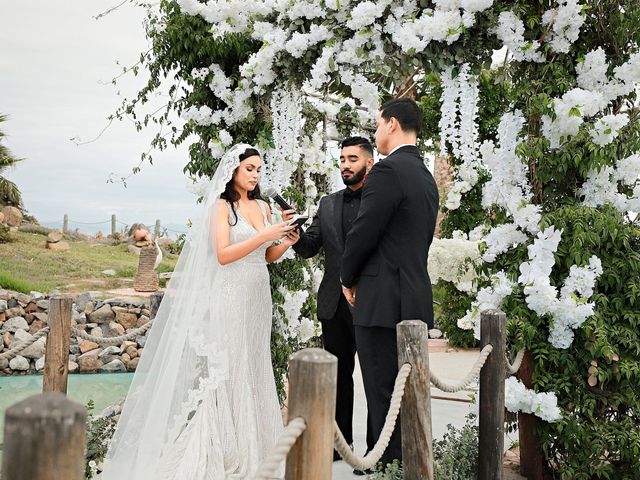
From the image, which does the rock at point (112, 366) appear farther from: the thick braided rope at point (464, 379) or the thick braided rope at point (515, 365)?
the thick braided rope at point (464, 379)

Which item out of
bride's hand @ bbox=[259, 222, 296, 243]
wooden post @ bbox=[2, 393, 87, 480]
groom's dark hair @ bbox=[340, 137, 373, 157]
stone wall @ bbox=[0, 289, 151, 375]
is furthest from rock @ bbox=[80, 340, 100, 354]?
wooden post @ bbox=[2, 393, 87, 480]

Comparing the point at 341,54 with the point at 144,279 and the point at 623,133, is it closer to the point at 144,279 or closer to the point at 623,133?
the point at 623,133

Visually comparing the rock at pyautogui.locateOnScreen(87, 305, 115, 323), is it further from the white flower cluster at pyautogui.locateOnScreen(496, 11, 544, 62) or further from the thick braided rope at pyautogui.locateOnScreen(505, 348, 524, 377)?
the white flower cluster at pyautogui.locateOnScreen(496, 11, 544, 62)

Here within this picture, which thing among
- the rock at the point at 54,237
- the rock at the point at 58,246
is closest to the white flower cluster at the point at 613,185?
the rock at the point at 58,246

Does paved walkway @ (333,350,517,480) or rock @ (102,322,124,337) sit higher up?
rock @ (102,322,124,337)

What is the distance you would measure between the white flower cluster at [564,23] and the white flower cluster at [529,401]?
206 centimetres

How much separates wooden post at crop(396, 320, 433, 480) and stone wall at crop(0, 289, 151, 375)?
26.2 feet

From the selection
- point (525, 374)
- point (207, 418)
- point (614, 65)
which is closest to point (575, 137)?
point (614, 65)

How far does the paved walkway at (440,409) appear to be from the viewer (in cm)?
444

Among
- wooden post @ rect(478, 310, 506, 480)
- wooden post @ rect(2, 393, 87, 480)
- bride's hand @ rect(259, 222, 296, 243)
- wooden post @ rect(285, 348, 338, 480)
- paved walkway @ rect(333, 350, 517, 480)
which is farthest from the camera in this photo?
paved walkway @ rect(333, 350, 517, 480)

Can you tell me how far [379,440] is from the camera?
7.26 feet

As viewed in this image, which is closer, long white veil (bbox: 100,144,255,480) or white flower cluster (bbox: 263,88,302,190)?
long white veil (bbox: 100,144,255,480)

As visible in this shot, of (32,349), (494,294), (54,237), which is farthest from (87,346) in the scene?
(54,237)

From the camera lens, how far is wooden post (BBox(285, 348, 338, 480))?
5.27 feet
